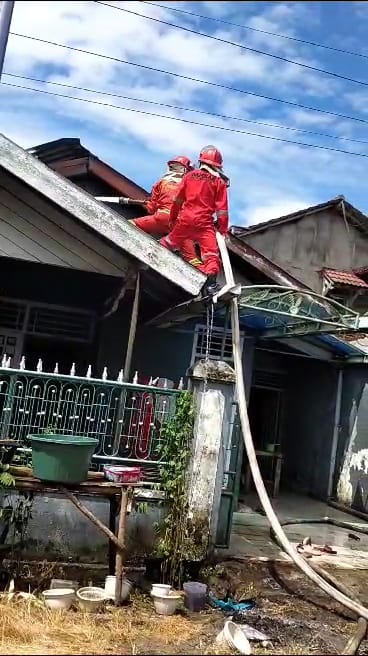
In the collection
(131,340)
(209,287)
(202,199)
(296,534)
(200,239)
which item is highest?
(202,199)

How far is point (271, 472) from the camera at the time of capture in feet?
37.5

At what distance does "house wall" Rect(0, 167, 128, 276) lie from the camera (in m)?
6.77

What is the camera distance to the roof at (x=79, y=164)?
9328 mm

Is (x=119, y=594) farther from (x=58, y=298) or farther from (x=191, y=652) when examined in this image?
(x=58, y=298)

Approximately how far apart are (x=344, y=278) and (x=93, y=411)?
1083 centimetres

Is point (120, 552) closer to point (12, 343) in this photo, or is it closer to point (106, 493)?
point (106, 493)

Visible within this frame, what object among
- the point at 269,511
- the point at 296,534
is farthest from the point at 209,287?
the point at 296,534

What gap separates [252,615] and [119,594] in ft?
3.59

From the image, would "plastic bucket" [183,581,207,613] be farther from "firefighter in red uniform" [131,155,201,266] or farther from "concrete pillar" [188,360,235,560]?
"firefighter in red uniform" [131,155,201,266]

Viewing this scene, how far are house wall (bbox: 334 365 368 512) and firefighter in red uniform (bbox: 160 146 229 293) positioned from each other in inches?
182

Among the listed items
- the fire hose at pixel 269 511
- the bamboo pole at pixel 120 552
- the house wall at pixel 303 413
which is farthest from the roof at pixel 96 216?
the house wall at pixel 303 413

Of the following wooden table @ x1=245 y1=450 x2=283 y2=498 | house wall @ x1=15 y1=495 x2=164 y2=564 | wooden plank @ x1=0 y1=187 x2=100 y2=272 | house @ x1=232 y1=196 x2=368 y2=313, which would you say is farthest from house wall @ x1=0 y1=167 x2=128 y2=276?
house @ x1=232 y1=196 x2=368 y2=313

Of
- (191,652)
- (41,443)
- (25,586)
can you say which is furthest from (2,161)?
(191,652)

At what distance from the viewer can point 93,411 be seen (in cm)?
608
